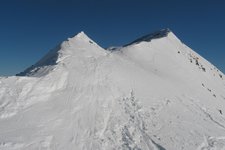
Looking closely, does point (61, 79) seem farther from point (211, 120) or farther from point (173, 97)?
point (211, 120)

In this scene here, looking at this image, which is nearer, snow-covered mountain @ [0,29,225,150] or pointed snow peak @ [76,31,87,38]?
snow-covered mountain @ [0,29,225,150]

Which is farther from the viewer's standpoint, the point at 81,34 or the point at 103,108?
the point at 81,34

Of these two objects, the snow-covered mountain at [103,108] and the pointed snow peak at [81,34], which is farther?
the pointed snow peak at [81,34]

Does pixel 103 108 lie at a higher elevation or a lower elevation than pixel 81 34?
lower

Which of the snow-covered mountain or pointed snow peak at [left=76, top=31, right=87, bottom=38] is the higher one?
pointed snow peak at [left=76, top=31, right=87, bottom=38]

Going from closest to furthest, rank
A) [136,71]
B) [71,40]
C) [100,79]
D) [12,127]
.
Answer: [12,127]
[100,79]
[136,71]
[71,40]

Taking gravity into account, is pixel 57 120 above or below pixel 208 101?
below

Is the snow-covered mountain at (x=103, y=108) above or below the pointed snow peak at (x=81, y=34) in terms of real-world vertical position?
below

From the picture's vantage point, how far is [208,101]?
31.7 meters

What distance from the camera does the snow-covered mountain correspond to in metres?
18.8

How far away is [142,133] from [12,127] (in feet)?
26.9

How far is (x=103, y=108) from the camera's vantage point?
75.4ft

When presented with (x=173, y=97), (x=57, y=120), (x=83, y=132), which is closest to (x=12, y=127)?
(x=57, y=120)

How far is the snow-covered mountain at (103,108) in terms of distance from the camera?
1877cm
